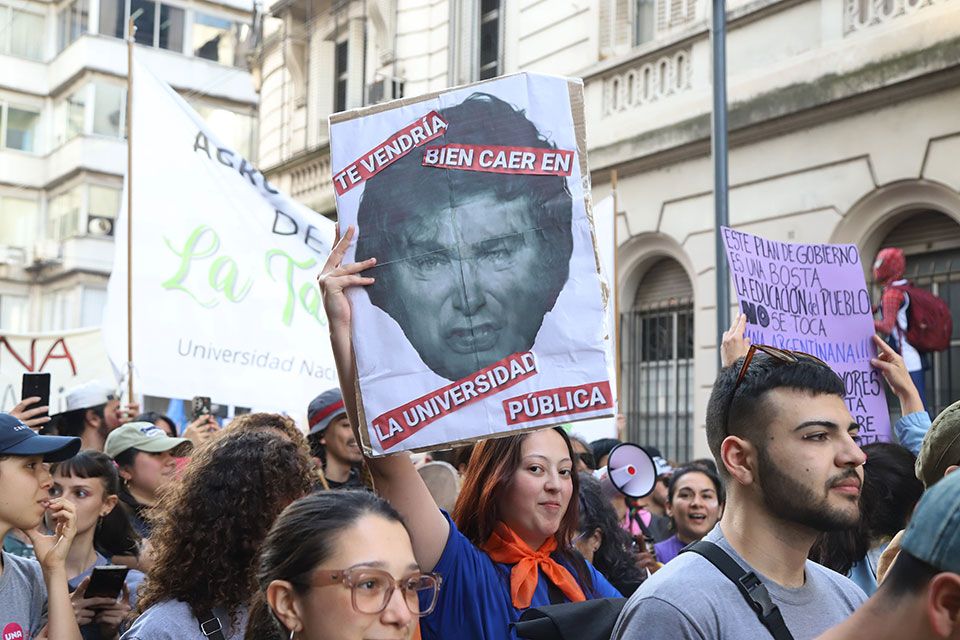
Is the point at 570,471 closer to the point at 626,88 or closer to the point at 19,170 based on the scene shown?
the point at 626,88

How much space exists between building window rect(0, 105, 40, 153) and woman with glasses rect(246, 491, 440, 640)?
35.3 meters

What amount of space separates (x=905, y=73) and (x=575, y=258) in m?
7.81

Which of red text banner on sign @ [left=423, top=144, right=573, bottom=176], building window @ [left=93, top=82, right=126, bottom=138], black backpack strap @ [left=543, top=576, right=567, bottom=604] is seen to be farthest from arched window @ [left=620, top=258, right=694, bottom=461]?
building window @ [left=93, top=82, right=126, bottom=138]

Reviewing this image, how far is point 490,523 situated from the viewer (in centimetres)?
353

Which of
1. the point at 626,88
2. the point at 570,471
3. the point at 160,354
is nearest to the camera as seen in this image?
the point at 570,471

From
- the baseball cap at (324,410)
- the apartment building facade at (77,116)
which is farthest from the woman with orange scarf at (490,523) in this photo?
the apartment building facade at (77,116)

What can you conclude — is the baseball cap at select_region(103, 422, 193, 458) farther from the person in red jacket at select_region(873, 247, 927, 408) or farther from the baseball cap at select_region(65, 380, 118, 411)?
the person in red jacket at select_region(873, 247, 927, 408)

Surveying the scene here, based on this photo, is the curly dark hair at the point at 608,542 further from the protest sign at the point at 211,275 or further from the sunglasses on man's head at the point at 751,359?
the protest sign at the point at 211,275

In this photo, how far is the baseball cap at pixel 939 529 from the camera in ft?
4.85

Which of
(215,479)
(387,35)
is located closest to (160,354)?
(215,479)

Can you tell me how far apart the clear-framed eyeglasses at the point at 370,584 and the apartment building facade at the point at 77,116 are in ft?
105

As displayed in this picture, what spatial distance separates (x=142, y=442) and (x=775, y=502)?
153 inches

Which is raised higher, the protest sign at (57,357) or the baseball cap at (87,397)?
the protest sign at (57,357)

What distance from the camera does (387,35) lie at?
17.7 m
